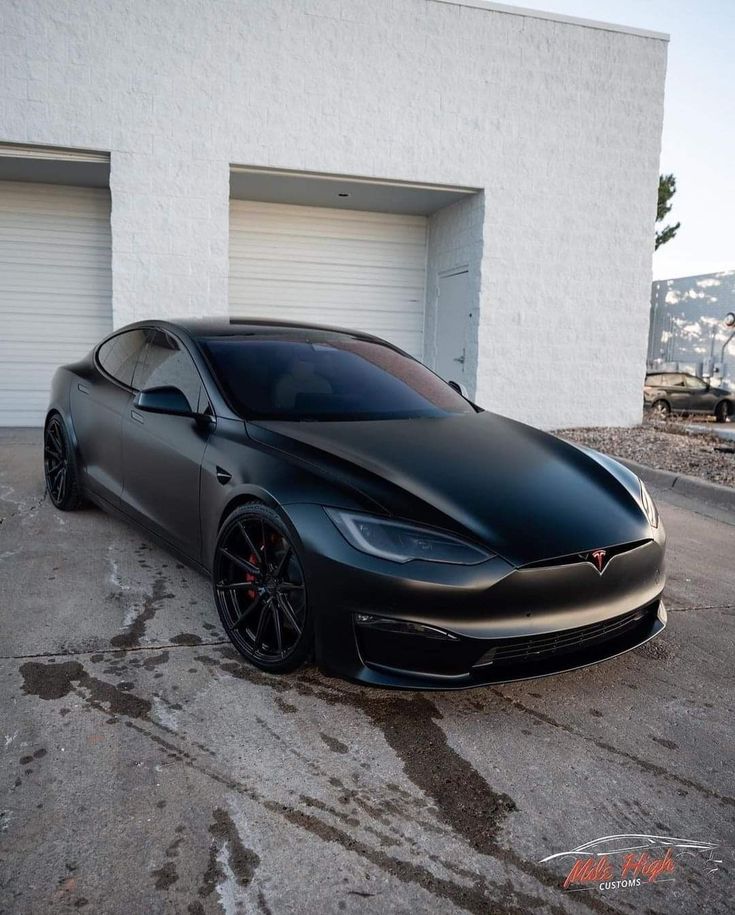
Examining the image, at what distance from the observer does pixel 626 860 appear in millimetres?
2080

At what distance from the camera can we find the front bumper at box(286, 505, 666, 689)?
251cm

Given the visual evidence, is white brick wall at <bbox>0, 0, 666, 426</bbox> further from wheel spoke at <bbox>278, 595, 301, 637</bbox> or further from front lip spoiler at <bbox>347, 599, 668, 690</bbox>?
front lip spoiler at <bbox>347, 599, 668, 690</bbox>

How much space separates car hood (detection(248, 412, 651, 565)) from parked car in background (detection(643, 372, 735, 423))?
1525 cm

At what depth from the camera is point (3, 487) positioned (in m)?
6.39

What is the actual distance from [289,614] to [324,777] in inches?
24.7

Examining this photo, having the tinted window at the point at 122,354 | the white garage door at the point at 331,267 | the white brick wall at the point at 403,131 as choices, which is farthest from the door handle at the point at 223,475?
the white garage door at the point at 331,267

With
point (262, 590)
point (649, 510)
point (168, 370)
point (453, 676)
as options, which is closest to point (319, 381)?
point (168, 370)

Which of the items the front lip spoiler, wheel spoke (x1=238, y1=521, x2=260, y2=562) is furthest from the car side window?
the front lip spoiler

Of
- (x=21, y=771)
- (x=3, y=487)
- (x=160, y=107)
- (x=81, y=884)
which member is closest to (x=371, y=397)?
(x=21, y=771)

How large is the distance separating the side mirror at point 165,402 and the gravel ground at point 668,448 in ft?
17.4

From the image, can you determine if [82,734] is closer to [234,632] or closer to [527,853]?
[234,632]

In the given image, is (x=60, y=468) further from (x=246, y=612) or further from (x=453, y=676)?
(x=453, y=676)

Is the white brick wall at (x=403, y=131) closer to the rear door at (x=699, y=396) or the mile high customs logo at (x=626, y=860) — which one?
the rear door at (x=699, y=396)

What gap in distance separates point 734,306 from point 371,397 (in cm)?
2156
